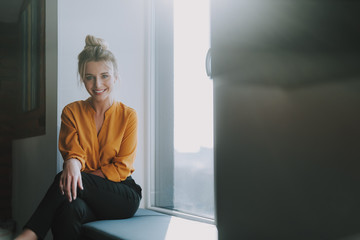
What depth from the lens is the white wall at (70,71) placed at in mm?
2262

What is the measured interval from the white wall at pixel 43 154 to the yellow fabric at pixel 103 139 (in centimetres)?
33

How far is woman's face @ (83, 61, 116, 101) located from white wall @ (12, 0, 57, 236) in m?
0.35

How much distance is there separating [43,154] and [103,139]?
651 mm

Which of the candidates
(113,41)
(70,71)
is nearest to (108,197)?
(70,71)

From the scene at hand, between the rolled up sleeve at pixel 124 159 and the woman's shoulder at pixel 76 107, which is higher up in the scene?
the woman's shoulder at pixel 76 107

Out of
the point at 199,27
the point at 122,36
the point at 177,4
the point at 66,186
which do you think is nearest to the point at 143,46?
the point at 122,36

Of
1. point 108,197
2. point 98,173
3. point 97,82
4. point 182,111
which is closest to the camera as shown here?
point 108,197

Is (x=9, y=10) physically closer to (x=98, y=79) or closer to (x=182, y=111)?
(x=98, y=79)

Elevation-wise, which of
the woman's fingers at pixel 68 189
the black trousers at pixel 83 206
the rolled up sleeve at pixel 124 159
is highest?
the rolled up sleeve at pixel 124 159

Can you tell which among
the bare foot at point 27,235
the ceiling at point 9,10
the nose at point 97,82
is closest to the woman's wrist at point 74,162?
the bare foot at point 27,235

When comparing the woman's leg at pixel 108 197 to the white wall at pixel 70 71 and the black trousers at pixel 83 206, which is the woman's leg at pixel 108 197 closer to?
the black trousers at pixel 83 206

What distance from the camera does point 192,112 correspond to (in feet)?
7.25

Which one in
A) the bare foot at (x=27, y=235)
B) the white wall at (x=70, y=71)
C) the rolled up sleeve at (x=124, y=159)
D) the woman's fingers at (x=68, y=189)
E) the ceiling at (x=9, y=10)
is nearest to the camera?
the bare foot at (x=27, y=235)

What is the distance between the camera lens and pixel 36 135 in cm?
253
